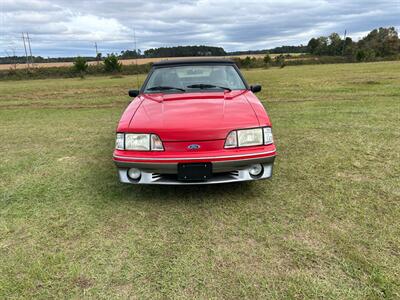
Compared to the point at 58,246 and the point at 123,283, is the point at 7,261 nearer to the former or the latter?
the point at 58,246

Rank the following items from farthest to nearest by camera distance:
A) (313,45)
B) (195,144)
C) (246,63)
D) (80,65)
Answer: (313,45)
(246,63)
(80,65)
(195,144)

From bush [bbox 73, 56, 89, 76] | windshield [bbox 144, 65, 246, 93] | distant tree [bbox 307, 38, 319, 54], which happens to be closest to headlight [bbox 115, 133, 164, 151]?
windshield [bbox 144, 65, 246, 93]

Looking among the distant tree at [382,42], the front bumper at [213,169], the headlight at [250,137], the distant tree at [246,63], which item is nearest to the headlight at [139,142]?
the front bumper at [213,169]

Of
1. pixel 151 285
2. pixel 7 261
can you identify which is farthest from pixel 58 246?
pixel 151 285

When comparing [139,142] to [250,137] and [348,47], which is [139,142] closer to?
[250,137]

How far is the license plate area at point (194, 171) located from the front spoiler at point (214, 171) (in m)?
0.05

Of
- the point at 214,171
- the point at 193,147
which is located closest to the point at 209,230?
the point at 214,171

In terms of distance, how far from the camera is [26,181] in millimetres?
3932

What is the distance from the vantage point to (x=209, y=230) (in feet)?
8.90

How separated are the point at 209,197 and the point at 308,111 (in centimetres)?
570

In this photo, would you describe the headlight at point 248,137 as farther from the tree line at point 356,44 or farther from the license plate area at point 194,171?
the tree line at point 356,44

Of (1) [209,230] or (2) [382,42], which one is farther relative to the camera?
(2) [382,42]

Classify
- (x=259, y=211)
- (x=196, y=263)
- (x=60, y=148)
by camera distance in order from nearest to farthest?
(x=196, y=263)
(x=259, y=211)
(x=60, y=148)

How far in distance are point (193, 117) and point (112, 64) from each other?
43.5 metres
